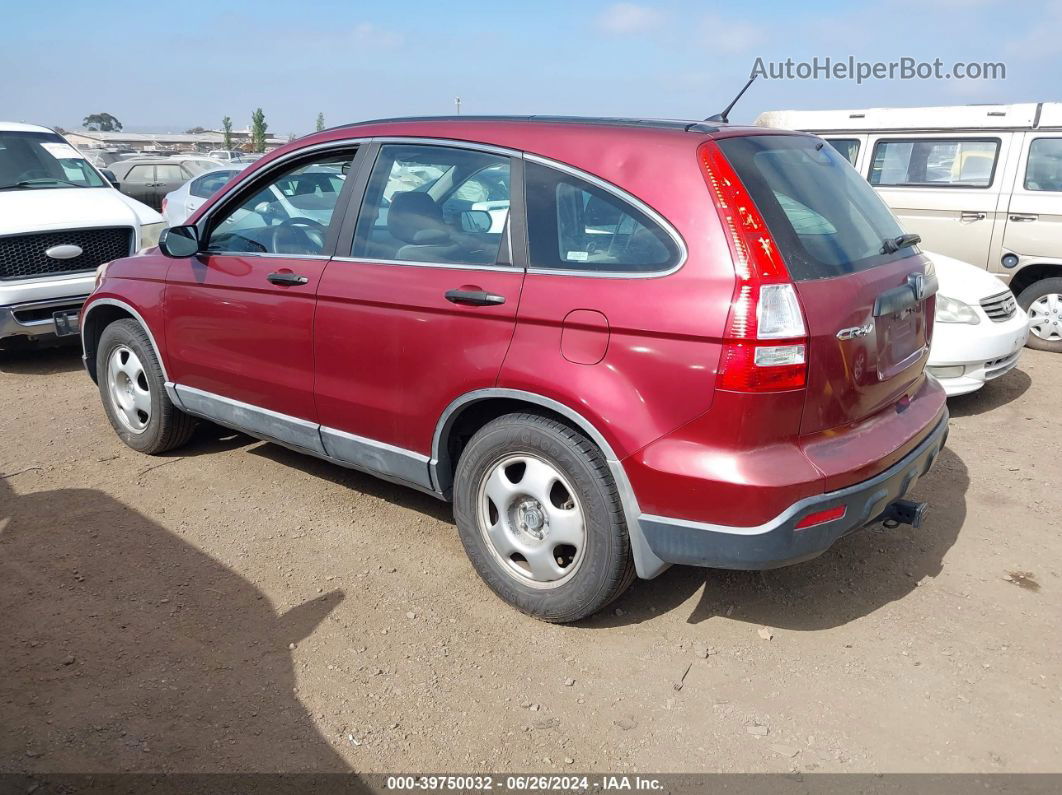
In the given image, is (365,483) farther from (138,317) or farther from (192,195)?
(192,195)

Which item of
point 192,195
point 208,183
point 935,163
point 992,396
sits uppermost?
point 935,163

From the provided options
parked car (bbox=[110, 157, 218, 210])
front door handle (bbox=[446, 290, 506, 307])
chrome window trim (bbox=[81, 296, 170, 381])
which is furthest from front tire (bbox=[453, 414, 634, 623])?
parked car (bbox=[110, 157, 218, 210])

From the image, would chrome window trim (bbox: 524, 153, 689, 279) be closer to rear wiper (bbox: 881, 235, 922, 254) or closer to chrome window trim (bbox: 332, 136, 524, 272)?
chrome window trim (bbox: 332, 136, 524, 272)

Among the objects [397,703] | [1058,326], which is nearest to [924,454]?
[397,703]

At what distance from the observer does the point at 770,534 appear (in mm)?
2766

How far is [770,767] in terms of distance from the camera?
8.63 ft

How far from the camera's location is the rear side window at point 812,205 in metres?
2.84

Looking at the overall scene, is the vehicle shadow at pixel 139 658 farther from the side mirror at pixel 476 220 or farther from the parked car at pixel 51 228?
the parked car at pixel 51 228

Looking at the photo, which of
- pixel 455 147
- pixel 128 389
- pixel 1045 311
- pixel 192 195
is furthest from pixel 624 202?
pixel 192 195

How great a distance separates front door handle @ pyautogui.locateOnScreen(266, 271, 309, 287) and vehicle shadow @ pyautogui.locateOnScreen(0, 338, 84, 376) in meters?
4.06

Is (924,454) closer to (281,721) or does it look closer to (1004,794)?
(1004,794)

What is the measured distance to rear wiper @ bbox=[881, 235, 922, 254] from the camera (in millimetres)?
3279

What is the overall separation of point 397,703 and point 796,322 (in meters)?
1.82

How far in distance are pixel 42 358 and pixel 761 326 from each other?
6.88 metres
